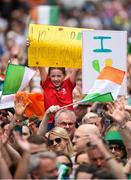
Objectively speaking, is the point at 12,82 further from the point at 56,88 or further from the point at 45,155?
the point at 45,155

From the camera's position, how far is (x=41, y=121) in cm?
1423

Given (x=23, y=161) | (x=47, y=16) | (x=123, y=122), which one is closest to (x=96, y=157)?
(x=23, y=161)

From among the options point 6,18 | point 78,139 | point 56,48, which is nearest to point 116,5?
point 6,18

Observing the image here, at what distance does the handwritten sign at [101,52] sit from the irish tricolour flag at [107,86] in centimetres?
60

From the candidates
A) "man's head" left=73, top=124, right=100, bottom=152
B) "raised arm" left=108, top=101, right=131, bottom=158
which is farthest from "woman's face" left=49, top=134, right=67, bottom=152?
"raised arm" left=108, top=101, right=131, bottom=158

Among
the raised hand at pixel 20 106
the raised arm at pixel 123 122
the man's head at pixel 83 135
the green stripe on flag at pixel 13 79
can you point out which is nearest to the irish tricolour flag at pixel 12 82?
the green stripe on flag at pixel 13 79

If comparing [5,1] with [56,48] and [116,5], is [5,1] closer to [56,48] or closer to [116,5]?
[116,5]

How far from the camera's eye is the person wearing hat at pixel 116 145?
13.0m

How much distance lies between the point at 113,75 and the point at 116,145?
42.9 inches

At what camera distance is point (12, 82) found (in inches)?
574

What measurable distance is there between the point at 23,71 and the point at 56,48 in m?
0.69

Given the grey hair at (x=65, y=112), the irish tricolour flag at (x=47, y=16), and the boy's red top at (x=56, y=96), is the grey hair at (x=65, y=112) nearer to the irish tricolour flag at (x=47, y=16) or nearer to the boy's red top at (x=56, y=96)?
the boy's red top at (x=56, y=96)

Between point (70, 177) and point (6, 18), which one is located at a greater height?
point (6, 18)

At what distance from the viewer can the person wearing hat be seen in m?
13.0
